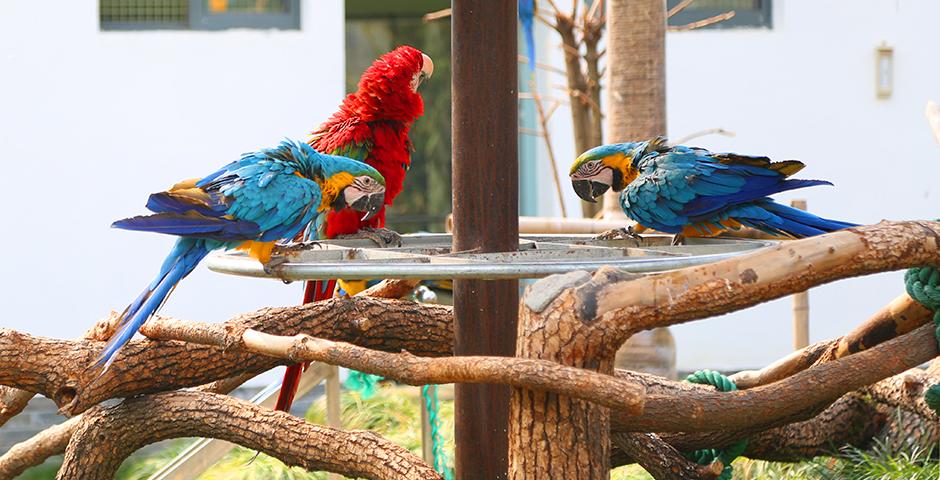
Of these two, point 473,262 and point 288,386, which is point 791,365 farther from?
point 473,262

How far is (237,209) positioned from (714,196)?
926 millimetres

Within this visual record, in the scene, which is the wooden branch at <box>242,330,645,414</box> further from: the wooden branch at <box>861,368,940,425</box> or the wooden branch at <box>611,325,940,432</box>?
the wooden branch at <box>861,368,940,425</box>

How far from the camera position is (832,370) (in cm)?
187

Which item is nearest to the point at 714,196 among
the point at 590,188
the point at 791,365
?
the point at 590,188

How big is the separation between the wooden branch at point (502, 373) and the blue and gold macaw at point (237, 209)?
0.22 m

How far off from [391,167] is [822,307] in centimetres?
268

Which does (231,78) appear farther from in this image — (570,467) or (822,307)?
(570,467)

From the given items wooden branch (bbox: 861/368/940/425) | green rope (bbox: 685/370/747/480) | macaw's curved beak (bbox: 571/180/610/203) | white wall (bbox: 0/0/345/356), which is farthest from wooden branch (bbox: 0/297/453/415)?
white wall (bbox: 0/0/345/356)

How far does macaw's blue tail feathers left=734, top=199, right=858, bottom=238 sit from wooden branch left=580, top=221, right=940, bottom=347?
556mm

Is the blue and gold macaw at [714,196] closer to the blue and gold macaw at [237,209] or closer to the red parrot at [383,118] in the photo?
the blue and gold macaw at [237,209]

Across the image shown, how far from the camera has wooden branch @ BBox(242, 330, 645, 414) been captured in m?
1.35

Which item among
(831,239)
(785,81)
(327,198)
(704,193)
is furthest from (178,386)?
(785,81)

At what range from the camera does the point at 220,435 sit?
2037 mm

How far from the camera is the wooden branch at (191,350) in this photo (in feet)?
6.64
